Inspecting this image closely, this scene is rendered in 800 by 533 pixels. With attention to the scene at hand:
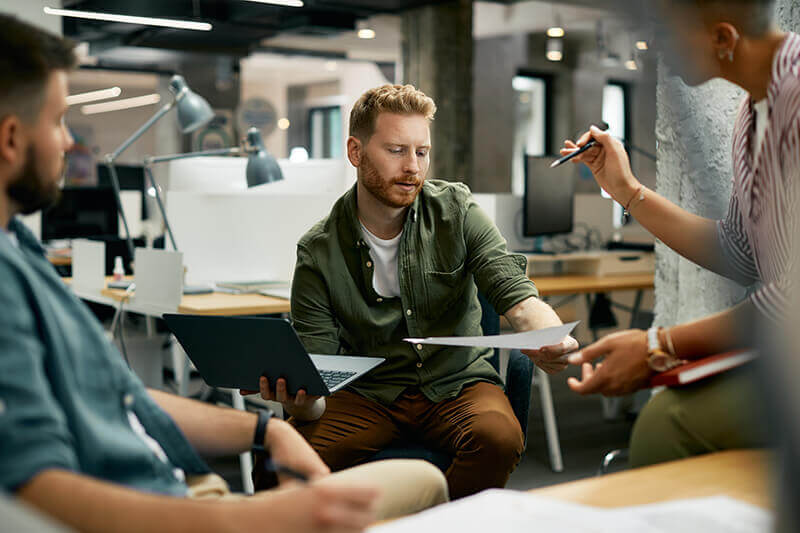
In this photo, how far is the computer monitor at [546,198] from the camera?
172 inches

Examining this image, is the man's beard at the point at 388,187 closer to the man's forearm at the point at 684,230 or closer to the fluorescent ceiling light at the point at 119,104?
the man's forearm at the point at 684,230

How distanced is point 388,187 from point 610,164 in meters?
0.59

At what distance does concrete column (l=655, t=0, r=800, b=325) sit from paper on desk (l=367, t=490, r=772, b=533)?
3.22ft

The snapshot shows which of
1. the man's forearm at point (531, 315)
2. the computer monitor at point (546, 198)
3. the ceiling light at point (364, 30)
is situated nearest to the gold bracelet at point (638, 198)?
the man's forearm at point (531, 315)

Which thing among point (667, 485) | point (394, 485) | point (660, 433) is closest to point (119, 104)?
point (394, 485)

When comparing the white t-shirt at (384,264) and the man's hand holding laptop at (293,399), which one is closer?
the man's hand holding laptop at (293,399)

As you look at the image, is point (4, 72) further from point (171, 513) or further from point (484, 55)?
point (484, 55)

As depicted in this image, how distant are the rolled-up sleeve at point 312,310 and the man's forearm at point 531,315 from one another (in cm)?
44

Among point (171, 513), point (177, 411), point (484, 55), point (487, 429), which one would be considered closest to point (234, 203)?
point (487, 429)

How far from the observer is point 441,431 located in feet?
6.34

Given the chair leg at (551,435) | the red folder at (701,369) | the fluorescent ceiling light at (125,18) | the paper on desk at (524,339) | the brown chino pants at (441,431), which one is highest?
the fluorescent ceiling light at (125,18)

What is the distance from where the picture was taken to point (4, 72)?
0.96 meters

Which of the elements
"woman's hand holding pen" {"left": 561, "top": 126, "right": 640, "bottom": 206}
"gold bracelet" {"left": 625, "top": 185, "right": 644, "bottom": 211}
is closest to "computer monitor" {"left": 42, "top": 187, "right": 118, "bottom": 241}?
"woman's hand holding pen" {"left": 561, "top": 126, "right": 640, "bottom": 206}

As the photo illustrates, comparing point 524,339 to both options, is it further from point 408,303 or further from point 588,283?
point 588,283
